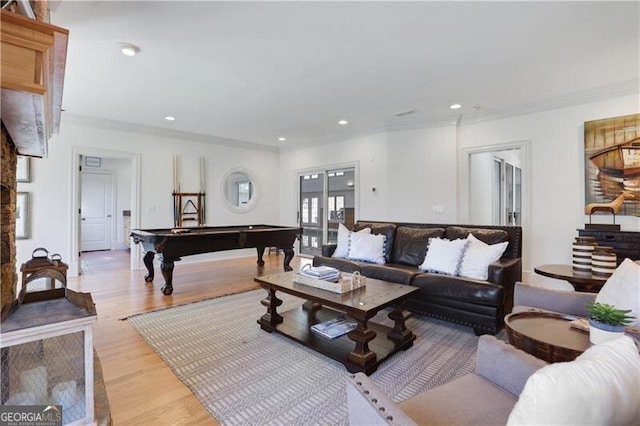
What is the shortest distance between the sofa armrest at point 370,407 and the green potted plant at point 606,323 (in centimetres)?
114

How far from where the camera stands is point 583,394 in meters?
0.69

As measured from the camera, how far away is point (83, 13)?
91.4 inches

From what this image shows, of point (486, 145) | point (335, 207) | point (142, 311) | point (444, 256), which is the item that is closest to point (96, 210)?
point (142, 311)

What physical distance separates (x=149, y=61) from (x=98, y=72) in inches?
29.1

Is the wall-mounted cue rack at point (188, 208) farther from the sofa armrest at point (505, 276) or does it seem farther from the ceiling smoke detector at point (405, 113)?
the sofa armrest at point (505, 276)

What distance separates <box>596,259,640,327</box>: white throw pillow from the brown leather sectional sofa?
0.98 meters

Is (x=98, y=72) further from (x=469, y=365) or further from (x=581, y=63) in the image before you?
(x=581, y=63)

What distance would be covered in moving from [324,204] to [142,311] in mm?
4263

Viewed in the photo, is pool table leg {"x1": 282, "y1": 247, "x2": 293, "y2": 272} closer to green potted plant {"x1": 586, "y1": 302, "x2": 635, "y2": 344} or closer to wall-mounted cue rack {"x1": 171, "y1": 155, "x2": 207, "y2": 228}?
wall-mounted cue rack {"x1": 171, "y1": 155, "x2": 207, "y2": 228}

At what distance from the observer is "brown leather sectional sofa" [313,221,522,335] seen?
2725mm

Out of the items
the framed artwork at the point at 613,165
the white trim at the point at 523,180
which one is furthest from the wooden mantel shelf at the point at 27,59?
the white trim at the point at 523,180

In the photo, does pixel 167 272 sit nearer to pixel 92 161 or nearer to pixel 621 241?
pixel 621 241

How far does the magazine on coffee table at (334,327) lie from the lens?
2561 mm

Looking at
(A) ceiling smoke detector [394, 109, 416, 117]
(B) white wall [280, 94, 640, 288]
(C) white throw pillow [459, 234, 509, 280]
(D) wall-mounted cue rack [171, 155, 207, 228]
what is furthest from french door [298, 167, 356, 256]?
(C) white throw pillow [459, 234, 509, 280]
